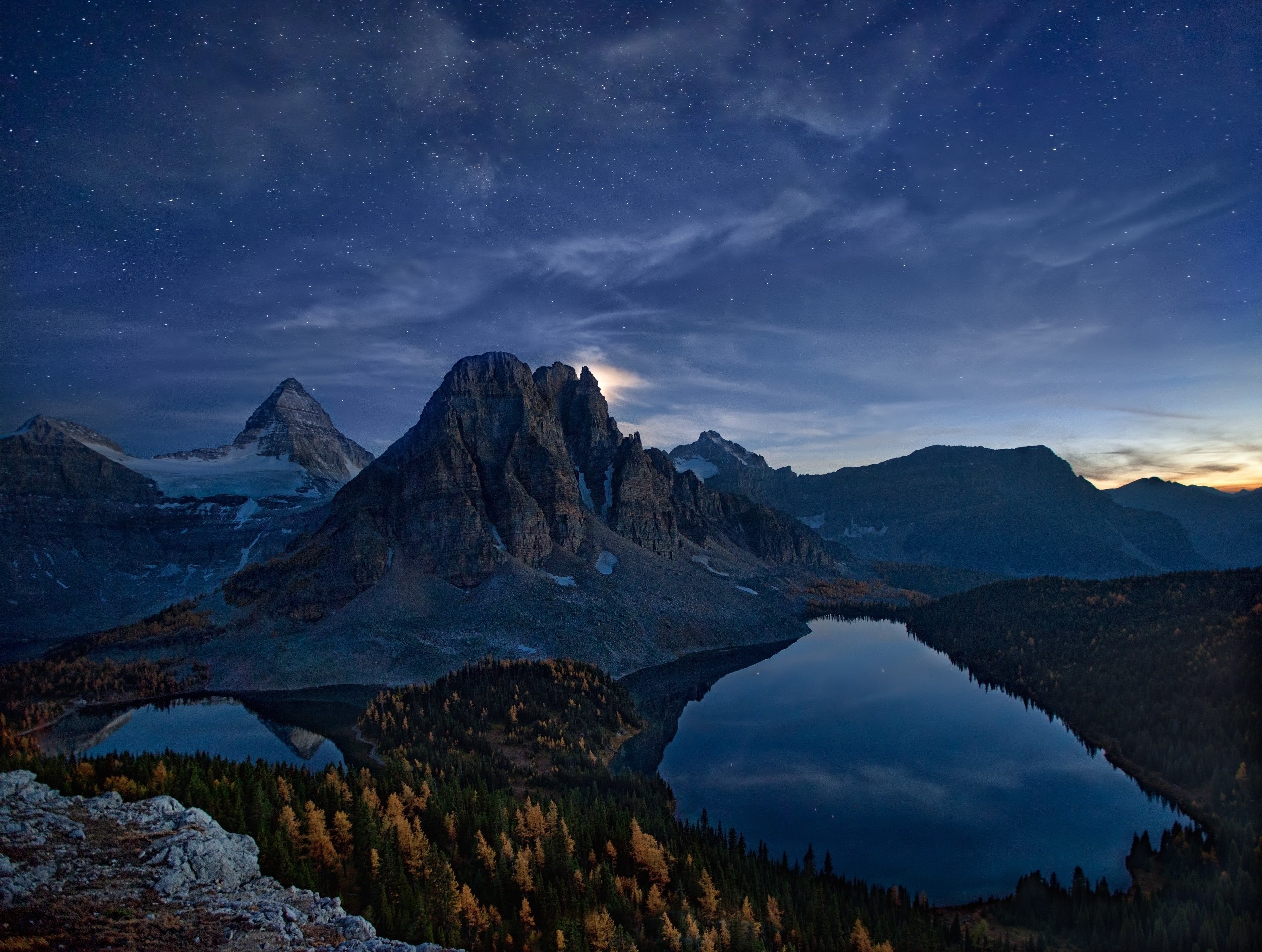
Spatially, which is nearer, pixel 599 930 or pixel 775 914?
pixel 599 930

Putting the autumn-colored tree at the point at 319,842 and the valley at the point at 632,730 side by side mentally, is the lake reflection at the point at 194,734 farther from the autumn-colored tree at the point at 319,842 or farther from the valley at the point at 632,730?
the autumn-colored tree at the point at 319,842

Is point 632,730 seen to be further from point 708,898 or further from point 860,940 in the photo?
point 860,940

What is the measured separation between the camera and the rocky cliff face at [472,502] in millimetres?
132875

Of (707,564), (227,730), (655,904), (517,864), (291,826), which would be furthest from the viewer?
(707,564)

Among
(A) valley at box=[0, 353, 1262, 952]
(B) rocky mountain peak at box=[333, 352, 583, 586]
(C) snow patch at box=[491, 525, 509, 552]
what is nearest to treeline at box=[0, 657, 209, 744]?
(A) valley at box=[0, 353, 1262, 952]

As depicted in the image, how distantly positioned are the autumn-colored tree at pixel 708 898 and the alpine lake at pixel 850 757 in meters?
14.2

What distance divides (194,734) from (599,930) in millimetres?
71741

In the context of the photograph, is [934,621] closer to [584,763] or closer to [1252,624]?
[1252,624]

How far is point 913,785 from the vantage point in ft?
193

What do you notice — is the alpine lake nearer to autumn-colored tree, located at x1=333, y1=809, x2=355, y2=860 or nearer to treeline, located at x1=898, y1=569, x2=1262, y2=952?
treeline, located at x1=898, y1=569, x2=1262, y2=952

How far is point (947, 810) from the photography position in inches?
2084

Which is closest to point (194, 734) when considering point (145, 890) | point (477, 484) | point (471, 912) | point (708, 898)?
point (471, 912)

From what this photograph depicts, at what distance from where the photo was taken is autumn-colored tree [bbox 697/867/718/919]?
32500mm

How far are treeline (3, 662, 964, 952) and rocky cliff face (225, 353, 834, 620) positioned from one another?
85.5m
